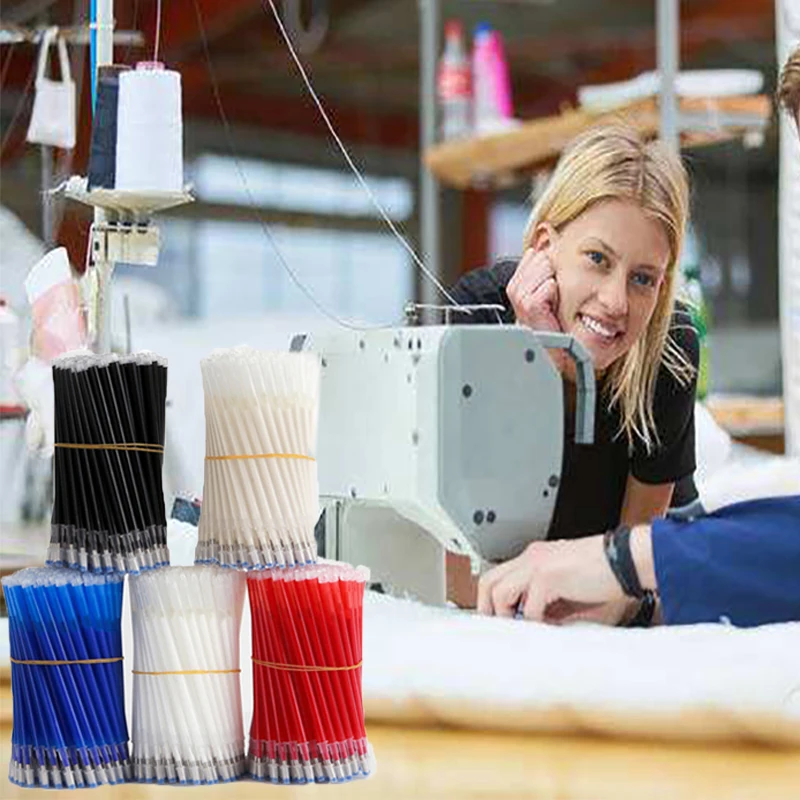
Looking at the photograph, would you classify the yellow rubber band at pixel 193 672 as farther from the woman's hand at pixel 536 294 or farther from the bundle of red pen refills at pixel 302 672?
the woman's hand at pixel 536 294

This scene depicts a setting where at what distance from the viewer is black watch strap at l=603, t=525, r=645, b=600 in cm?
110

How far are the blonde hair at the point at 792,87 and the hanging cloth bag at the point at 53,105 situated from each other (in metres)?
0.58

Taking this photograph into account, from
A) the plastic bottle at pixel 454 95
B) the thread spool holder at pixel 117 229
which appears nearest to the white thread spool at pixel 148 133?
the thread spool holder at pixel 117 229

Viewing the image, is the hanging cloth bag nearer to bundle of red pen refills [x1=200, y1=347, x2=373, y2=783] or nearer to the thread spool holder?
the thread spool holder

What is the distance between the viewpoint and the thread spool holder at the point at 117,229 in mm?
1091

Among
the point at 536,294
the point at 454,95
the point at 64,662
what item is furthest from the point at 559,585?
the point at 454,95

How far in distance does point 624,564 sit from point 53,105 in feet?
2.05

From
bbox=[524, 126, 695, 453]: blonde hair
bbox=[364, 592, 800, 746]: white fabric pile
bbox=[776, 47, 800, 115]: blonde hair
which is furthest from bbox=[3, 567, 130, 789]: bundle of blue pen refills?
bbox=[776, 47, 800, 115]: blonde hair

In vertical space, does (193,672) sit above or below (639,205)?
below

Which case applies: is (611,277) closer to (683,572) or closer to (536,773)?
(683,572)

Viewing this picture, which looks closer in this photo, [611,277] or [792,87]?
[611,277]

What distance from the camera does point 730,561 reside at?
1104mm

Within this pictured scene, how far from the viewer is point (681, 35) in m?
6.06

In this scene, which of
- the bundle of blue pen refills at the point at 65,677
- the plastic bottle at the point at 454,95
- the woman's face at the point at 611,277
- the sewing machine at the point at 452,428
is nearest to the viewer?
the bundle of blue pen refills at the point at 65,677
